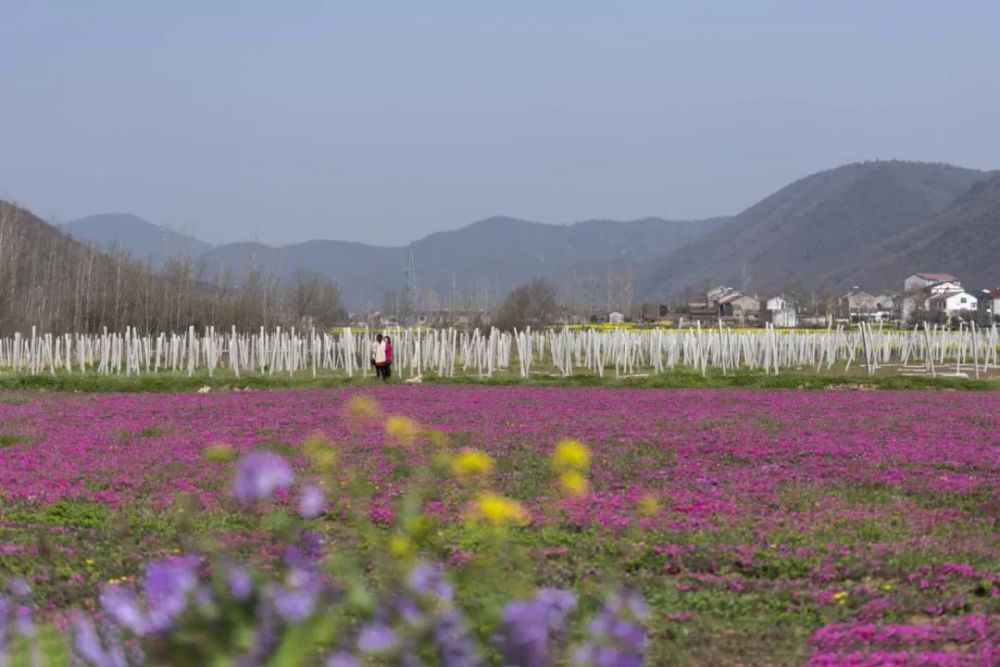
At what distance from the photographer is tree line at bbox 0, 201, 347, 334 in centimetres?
5091

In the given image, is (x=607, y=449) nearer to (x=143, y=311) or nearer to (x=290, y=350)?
(x=290, y=350)

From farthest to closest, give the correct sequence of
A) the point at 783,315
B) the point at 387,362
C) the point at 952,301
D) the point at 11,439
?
the point at 952,301 → the point at 783,315 → the point at 387,362 → the point at 11,439

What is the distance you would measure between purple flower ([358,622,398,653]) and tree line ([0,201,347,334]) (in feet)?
156

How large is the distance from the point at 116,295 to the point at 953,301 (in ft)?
295

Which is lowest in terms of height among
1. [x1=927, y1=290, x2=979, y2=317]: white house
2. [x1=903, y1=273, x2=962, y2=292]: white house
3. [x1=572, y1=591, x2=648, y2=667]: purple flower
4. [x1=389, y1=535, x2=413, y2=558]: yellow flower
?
[x1=572, y1=591, x2=648, y2=667]: purple flower

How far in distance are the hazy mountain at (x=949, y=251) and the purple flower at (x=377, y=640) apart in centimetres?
14112

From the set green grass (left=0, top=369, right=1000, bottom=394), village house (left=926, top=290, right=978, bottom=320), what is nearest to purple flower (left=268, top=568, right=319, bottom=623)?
green grass (left=0, top=369, right=1000, bottom=394)

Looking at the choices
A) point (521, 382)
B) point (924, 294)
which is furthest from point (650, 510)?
point (924, 294)

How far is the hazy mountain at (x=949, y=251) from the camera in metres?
141

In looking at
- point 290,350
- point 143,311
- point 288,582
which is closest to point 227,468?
point 288,582

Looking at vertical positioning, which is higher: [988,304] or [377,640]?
[988,304]

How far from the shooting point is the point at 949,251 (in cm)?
14875

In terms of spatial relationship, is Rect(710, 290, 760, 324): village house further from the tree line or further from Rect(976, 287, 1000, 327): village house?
the tree line

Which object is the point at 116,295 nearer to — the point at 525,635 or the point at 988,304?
the point at 525,635
